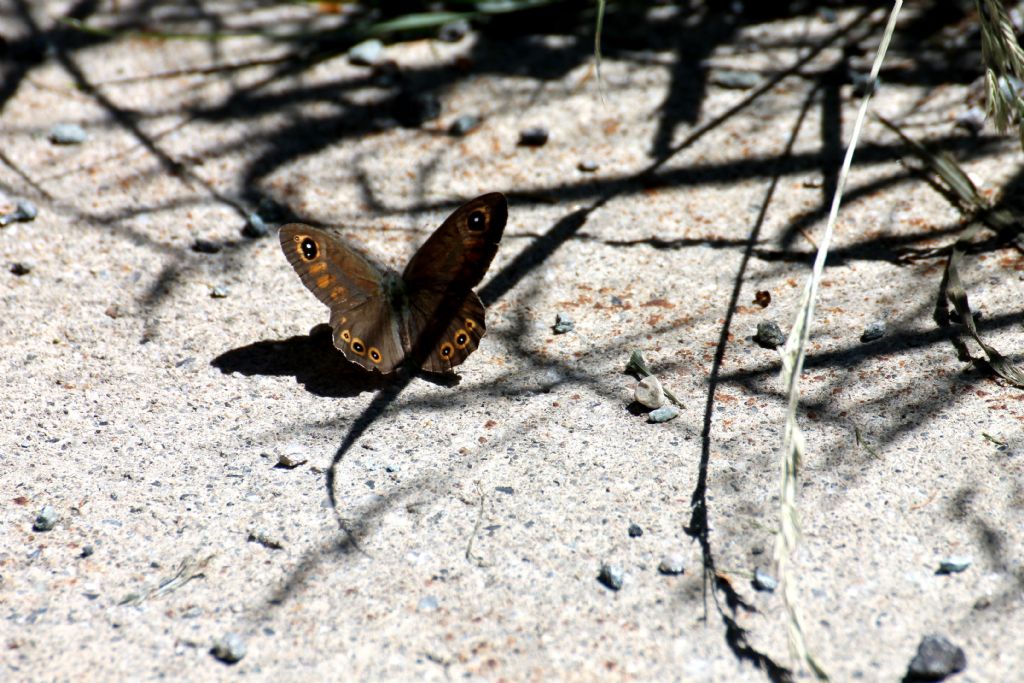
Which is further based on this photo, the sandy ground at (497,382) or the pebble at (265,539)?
the pebble at (265,539)

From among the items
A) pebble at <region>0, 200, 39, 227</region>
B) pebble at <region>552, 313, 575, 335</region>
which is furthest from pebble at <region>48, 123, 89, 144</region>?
pebble at <region>552, 313, 575, 335</region>

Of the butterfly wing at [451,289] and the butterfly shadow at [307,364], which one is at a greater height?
the butterfly wing at [451,289]

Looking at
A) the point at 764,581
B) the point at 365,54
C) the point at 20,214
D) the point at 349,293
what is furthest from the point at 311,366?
the point at 365,54

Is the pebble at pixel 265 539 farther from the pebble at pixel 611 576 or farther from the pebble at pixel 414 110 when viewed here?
the pebble at pixel 414 110

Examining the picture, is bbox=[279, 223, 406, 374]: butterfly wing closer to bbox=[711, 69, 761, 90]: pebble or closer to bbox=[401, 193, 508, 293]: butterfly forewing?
bbox=[401, 193, 508, 293]: butterfly forewing

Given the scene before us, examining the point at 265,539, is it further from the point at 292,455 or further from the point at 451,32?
the point at 451,32

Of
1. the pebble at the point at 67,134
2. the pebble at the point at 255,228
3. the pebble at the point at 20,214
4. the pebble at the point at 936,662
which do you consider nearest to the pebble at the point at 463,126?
the pebble at the point at 255,228
